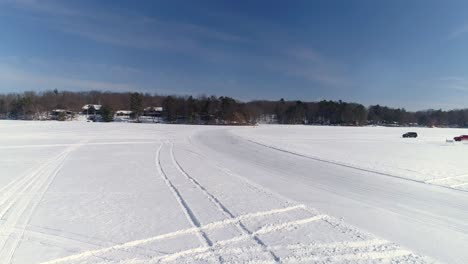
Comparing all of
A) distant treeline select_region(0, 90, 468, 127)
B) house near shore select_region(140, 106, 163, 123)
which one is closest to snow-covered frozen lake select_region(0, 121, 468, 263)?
distant treeline select_region(0, 90, 468, 127)

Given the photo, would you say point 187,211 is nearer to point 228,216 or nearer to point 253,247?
point 228,216

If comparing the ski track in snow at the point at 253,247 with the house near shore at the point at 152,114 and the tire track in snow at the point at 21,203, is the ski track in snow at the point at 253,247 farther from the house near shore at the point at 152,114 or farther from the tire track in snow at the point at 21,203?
the house near shore at the point at 152,114

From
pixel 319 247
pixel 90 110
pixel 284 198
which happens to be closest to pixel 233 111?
pixel 90 110

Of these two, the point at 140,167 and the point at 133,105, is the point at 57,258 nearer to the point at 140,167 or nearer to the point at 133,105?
the point at 140,167

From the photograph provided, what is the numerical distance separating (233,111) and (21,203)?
104302 mm

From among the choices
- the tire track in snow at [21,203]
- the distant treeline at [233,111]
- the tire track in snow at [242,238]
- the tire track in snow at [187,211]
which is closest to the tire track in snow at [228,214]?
the tire track in snow at [242,238]

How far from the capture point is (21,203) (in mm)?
9000

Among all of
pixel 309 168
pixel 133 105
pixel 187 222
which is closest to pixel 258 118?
pixel 133 105

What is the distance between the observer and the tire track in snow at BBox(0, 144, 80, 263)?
19.8 feet

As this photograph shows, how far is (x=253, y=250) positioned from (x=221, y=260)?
658mm

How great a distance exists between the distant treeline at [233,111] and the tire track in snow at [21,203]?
9343 centimetres

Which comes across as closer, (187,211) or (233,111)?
(187,211)

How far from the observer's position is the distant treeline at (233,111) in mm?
112062

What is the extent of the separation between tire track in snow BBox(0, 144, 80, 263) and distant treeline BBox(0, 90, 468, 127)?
307 feet
